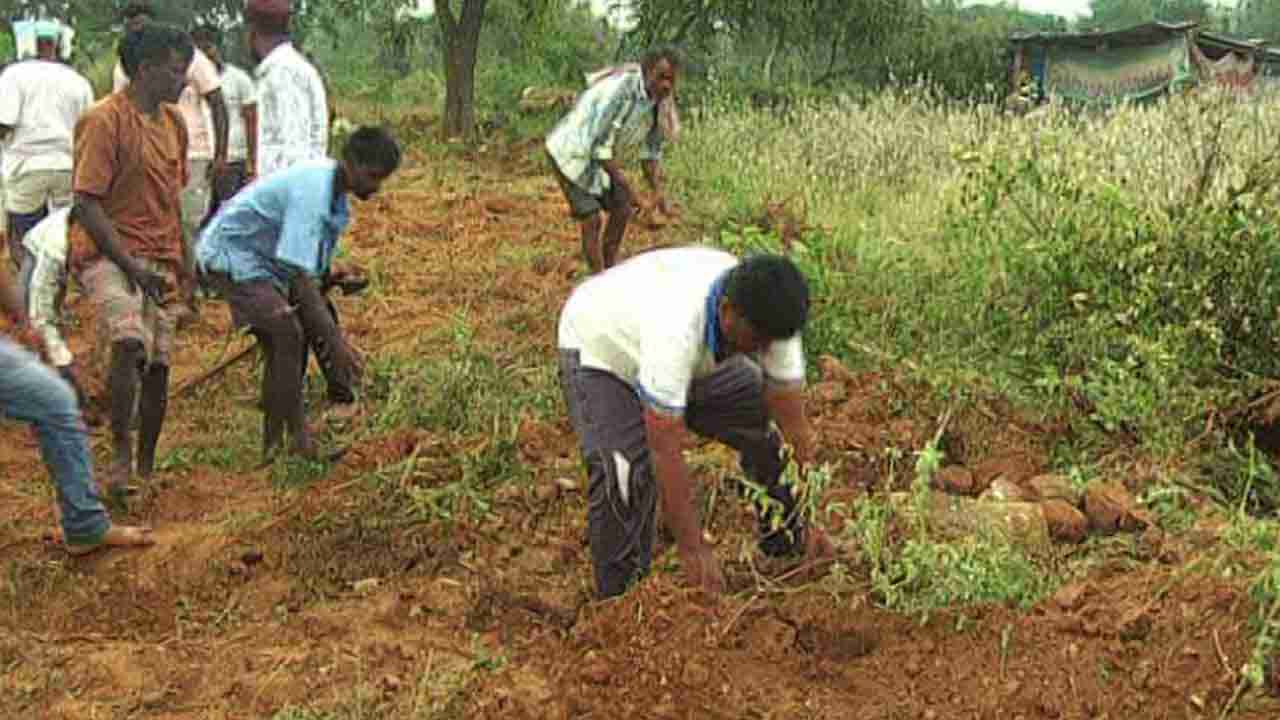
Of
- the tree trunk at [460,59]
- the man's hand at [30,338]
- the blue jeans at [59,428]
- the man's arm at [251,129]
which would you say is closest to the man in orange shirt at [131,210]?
the man's hand at [30,338]

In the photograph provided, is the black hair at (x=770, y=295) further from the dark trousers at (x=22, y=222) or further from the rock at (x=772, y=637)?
the dark trousers at (x=22, y=222)

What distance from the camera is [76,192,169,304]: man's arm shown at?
16.3 ft

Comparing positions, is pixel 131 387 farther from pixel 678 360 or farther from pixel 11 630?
pixel 678 360

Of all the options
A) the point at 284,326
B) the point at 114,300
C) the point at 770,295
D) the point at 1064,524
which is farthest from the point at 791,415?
the point at 114,300

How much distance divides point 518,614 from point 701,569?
762mm

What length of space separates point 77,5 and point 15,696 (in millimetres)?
33144

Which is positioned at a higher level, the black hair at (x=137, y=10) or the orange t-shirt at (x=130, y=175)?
the black hair at (x=137, y=10)

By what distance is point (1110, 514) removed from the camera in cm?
459

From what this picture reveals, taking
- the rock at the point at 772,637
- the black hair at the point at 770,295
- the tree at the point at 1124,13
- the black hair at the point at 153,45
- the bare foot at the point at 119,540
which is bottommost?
the tree at the point at 1124,13

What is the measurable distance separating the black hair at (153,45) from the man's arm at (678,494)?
2317mm

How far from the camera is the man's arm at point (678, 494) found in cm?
357

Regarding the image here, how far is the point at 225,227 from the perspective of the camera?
17.4ft

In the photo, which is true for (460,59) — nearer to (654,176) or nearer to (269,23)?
(654,176)

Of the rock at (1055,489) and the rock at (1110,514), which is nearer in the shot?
the rock at (1110,514)
